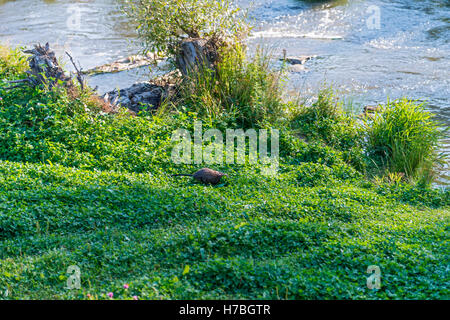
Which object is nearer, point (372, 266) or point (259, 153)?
point (372, 266)

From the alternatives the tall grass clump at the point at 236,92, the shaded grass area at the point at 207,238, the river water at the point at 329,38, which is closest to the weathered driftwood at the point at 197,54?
the tall grass clump at the point at 236,92

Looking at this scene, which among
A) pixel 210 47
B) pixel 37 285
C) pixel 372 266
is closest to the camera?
pixel 37 285

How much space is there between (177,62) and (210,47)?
734 mm

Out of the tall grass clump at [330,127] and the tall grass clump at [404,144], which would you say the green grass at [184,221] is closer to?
the tall grass clump at [330,127]

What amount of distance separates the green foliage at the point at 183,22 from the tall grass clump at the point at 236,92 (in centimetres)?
69

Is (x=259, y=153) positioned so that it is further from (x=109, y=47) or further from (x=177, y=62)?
(x=109, y=47)

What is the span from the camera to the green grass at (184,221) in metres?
3.48

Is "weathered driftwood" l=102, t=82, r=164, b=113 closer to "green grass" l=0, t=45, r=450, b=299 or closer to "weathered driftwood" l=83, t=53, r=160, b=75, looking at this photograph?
"green grass" l=0, t=45, r=450, b=299

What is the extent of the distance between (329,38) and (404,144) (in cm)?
954

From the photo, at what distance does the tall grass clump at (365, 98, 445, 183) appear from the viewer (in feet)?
23.6

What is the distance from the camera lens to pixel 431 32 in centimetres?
1537

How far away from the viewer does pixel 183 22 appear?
27.5ft
